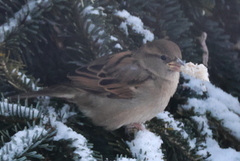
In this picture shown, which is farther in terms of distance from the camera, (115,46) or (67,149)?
(115,46)

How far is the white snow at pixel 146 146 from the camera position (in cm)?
121

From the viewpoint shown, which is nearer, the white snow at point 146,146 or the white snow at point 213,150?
the white snow at point 146,146

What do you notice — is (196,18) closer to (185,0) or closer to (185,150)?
(185,0)

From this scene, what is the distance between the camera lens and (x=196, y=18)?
2059 mm

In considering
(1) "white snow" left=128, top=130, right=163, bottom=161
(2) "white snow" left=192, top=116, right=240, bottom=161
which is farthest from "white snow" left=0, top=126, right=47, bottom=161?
(2) "white snow" left=192, top=116, right=240, bottom=161

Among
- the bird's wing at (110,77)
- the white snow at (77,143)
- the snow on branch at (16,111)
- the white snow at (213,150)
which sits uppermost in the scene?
the bird's wing at (110,77)

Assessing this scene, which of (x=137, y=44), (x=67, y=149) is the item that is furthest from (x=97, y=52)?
(x=67, y=149)

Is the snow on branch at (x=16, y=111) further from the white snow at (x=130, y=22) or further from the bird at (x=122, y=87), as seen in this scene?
the white snow at (x=130, y=22)

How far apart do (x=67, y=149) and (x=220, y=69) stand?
1.30 metres

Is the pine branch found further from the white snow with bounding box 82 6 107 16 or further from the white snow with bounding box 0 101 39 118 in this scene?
the white snow with bounding box 82 6 107 16

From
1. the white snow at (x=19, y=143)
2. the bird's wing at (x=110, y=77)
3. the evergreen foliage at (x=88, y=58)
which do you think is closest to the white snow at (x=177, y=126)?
the evergreen foliage at (x=88, y=58)

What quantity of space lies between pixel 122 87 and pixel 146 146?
1.61 ft

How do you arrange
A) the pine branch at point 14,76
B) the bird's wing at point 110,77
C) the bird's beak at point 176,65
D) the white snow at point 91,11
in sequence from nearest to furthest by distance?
1. the pine branch at point 14,76
2. the white snow at point 91,11
3. the bird's wing at point 110,77
4. the bird's beak at point 176,65

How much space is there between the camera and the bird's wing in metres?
1.69
